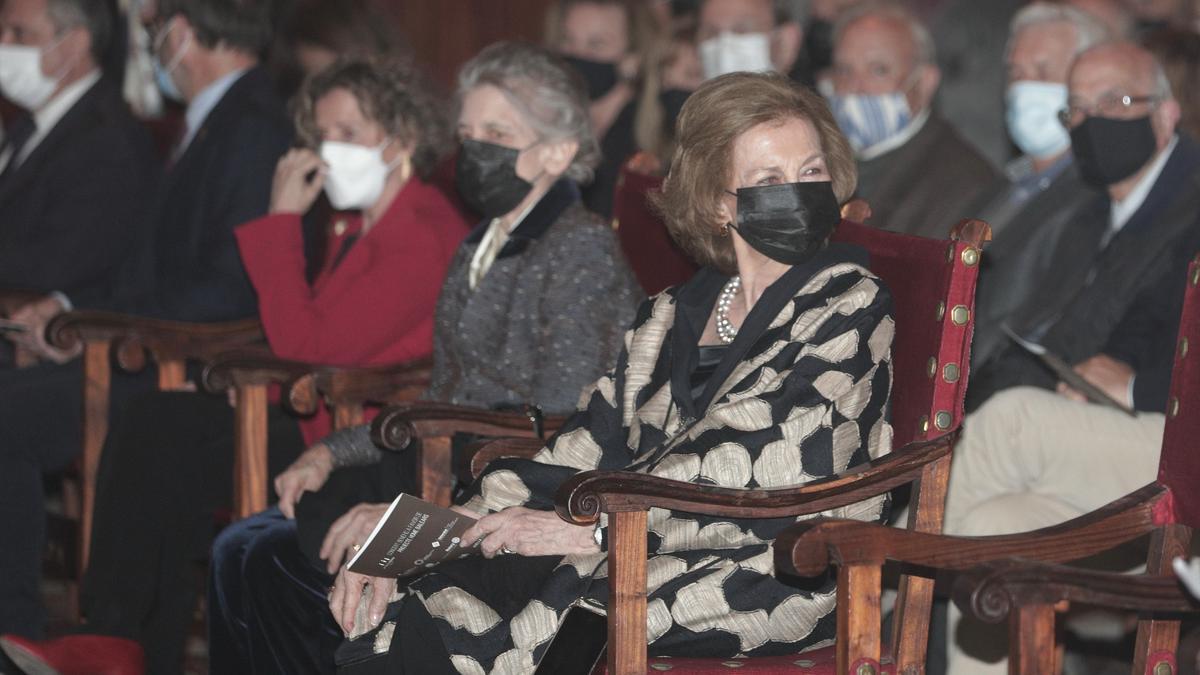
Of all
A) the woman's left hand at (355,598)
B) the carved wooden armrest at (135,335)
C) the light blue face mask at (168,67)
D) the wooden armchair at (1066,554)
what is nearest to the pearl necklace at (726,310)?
the wooden armchair at (1066,554)

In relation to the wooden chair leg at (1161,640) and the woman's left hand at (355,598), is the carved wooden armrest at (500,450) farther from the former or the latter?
the wooden chair leg at (1161,640)

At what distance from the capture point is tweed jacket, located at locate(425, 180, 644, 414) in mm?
3104

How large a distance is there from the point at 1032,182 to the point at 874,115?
24.4 inches

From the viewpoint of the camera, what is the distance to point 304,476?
3.14 meters

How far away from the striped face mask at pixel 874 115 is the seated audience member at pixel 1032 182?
356mm

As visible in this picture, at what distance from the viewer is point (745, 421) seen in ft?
8.11

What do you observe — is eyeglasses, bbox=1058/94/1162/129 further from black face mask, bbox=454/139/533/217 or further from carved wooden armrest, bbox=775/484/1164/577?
carved wooden armrest, bbox=775/484/1164/577

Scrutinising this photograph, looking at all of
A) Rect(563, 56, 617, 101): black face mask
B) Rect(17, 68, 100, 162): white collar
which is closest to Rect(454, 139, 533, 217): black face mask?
Rect(17, 68, 100, 162): white collar

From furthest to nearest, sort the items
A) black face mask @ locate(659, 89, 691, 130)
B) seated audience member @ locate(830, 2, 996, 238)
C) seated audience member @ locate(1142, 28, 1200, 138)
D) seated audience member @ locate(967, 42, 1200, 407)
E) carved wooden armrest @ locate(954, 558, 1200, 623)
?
1. black face mask @ locate(659, 89, 691, 130)
2. seated audience member @ locate(830, 2, 996, 238)
3. seated audience member @ locate(1142, 28, 1200, 138)
4. seated audience member @ locate(967, 42, 1200, 407)
5. carved wooden armrest @ locate(954, 558, 1200, 623)

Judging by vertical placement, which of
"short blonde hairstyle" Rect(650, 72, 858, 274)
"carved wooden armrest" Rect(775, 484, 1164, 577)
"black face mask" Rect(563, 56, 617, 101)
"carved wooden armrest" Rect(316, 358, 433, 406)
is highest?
"black face mask" Rect(563, 56, 617, 101)

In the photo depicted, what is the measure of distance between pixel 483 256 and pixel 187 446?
0.87 metres

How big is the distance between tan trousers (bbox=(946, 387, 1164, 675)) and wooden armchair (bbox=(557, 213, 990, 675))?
0.47 meters

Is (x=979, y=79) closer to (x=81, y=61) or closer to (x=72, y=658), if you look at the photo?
(x=81, y=61)

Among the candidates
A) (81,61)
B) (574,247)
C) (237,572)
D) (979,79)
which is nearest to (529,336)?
(574,247)
